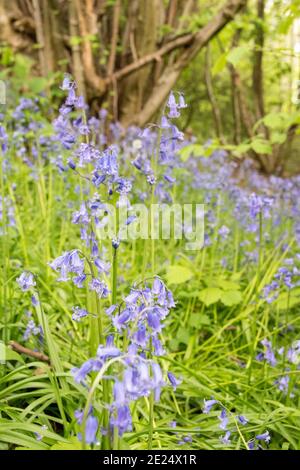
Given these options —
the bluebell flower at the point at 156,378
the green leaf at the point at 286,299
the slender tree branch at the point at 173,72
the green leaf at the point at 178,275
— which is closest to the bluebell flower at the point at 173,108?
the bluebell flower at the point at 156,378

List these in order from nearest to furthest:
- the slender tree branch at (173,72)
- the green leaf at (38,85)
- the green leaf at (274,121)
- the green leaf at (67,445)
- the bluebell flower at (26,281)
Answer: the green leaf at (67,445) < the bluebell flower at (26,281) < the green leaf at (274,121) < the green leaf at (38,85) < the slender tree branch at (173,72)

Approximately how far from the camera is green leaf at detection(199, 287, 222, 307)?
295cm

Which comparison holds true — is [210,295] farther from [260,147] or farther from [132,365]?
[132,365]

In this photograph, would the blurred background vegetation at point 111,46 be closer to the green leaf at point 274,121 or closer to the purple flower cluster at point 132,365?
the green leaf at point 274,121

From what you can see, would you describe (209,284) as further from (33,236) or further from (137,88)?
(137,88)

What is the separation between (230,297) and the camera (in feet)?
9.74

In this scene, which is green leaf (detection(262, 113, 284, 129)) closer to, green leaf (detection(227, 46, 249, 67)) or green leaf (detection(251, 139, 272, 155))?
green leaf (detection(251, 139, 272, 155))

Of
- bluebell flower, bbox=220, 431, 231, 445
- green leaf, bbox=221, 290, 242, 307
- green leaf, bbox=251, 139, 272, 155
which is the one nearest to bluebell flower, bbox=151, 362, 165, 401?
bluebell flower, bbox=220, 431, 231, 445

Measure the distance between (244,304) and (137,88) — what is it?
16.6ft

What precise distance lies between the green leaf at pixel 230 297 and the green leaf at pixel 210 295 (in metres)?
0.03

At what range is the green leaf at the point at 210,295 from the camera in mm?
2945

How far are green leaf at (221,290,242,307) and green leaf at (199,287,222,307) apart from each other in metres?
0.03

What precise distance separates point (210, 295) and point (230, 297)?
0.42 ft

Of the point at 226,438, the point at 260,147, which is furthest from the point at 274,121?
the point at 226,438
